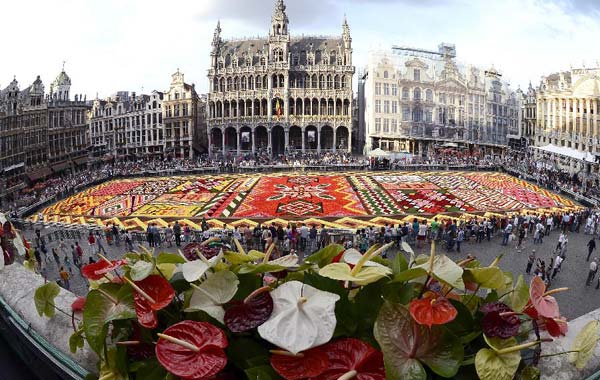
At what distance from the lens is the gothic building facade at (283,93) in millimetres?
67250

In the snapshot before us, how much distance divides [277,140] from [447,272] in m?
68.5

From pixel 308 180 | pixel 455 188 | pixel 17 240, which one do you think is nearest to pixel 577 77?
pixel 455 188

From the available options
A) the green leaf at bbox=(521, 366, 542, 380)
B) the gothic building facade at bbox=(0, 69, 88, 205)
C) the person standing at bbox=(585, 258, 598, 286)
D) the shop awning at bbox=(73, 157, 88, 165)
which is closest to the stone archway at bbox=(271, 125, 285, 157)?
the shop awning at bbox=(73, 157, 88, 165)

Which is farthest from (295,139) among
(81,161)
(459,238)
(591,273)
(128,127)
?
(591,273)

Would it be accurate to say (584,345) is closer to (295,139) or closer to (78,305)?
(78,305)

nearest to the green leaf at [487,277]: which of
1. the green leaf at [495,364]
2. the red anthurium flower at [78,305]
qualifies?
the green leaf at [495,364]

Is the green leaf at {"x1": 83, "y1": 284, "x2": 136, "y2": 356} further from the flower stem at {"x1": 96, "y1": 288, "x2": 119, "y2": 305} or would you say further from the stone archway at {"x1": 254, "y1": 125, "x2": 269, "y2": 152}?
the stone archway at {"x1": 254, "y1": 125, "x2": 269, "y2": 152}

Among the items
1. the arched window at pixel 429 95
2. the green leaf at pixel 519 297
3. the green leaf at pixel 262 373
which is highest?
the arched window at pixel 429 95

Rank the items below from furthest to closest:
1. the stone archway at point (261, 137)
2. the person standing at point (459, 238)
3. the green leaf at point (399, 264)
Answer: the stone archway at point (261, 137), the person standing at point (459, 238), the green leaf at point (399, 264)

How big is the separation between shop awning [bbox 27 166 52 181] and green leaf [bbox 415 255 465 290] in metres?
51.4

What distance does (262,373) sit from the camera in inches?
83.4

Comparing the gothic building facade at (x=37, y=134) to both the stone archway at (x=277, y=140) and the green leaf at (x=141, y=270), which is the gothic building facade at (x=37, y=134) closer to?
the stone archway at (x=277, y=140)

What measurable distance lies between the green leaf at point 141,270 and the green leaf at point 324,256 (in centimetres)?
78

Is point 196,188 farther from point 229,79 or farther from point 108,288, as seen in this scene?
point 108,288
